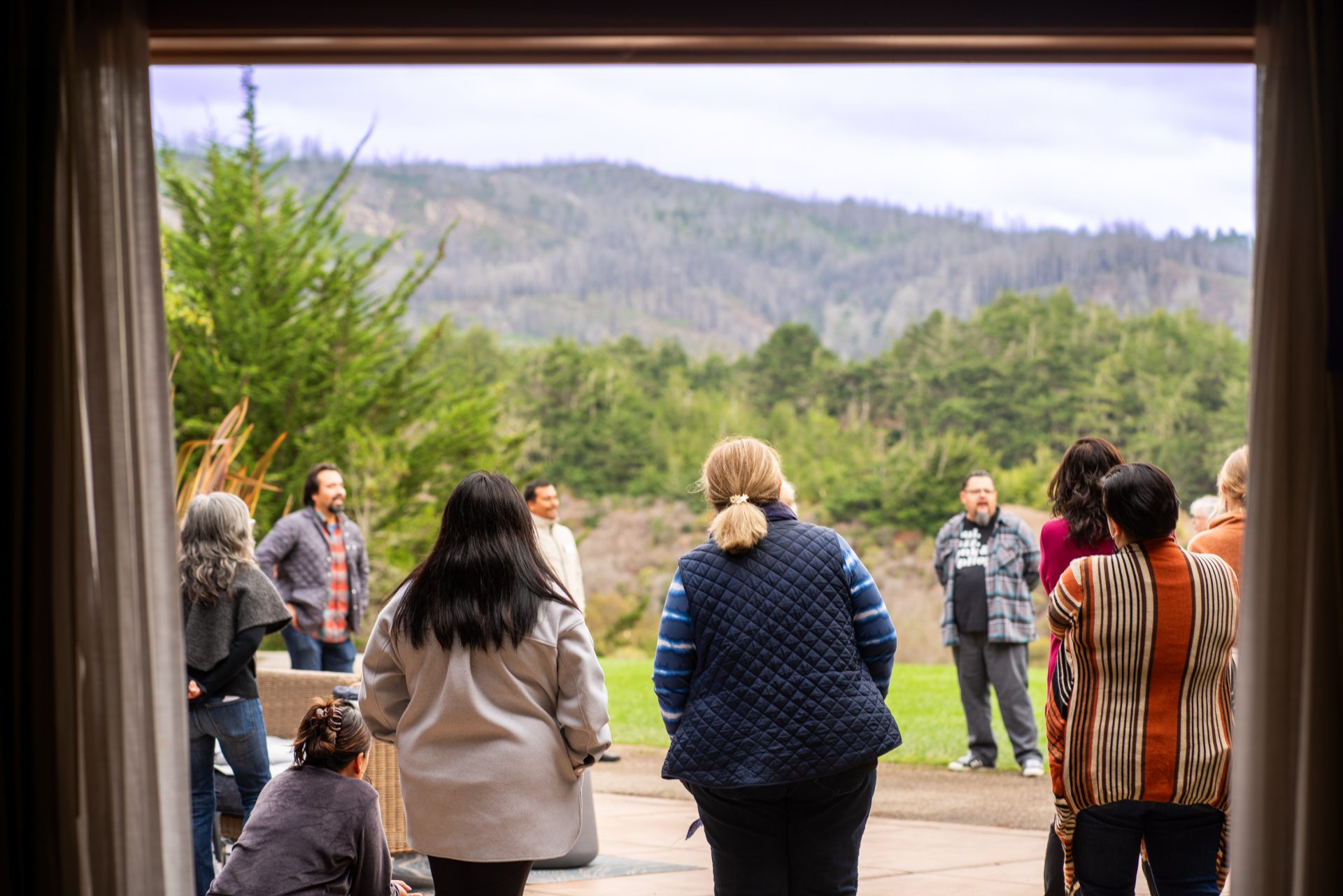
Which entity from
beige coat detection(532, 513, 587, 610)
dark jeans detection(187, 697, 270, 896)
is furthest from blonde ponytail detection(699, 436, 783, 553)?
beige coat detection(532, 513, 587, 610)

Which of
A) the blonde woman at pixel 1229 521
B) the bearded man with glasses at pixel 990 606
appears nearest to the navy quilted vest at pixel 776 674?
the blonde woman at pixel 1229 521

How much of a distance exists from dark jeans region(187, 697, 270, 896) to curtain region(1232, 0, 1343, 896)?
3.34m

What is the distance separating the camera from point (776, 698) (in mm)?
3182

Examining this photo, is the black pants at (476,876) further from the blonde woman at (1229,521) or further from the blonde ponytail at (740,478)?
the blonde woman at (1229,521)

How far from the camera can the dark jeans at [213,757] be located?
4.62 metres

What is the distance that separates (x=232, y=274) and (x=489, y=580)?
78.1 feet

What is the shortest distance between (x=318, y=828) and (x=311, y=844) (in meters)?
0.04

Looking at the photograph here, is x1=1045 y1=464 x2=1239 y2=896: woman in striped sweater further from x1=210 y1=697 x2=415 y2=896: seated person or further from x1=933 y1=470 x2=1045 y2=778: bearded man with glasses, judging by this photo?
x1=933 y1=470 x2=1045 y2=778: bearded man with glasses

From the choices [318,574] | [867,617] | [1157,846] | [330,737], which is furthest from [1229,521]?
[318,574]

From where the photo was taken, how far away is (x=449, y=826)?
3.17 metres

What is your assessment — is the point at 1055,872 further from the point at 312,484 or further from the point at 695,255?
the point at 695,255

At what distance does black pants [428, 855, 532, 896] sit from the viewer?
3225 millimetres

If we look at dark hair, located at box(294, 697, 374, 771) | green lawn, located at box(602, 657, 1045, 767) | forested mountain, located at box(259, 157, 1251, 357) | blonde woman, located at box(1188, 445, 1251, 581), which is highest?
forested mountain, located at box(259, 157, 1251, 357)

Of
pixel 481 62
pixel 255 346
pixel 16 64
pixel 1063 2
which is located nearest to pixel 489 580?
pixel 481 62
